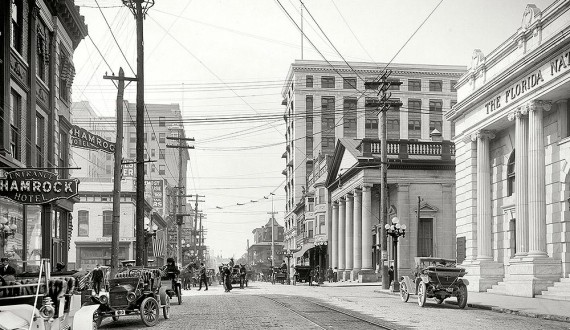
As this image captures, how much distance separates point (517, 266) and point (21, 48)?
20.4 m

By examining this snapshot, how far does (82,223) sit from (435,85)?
5757 centimetres

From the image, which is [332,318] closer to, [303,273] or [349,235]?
[303,273]

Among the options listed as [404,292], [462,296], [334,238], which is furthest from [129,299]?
[334,238]

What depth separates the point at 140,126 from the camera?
25.3 m

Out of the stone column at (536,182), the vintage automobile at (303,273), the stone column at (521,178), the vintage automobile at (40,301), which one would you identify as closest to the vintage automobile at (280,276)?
the vintage automobile at (303,273)

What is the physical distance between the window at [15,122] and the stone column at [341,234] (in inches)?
1599

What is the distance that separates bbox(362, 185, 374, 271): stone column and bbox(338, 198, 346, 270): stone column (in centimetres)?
811

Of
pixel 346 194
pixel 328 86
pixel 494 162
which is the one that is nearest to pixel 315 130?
pixel 328 86

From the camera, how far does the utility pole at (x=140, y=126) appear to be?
25.2 m

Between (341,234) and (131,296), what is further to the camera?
(341,234)

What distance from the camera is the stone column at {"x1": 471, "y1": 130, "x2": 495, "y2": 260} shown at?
33.9 m

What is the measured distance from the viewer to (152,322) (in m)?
17.8

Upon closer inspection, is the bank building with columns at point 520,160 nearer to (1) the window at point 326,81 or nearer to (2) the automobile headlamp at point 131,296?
(2) the automobile headlamp at point 131,296

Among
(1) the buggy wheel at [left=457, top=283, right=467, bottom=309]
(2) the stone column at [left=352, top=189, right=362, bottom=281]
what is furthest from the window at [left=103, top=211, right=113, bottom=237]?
(1) the buggy wheel at [left=457, top=283, right=467, bottom=309]
